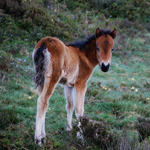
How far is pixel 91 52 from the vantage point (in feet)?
17.7

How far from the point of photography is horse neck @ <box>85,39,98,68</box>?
210 inches

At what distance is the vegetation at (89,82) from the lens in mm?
4173

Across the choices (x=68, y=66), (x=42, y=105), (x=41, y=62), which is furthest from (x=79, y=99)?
(x=41, y=62)

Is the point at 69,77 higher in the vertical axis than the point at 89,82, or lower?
higher

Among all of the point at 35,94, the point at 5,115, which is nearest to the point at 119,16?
the point at 35,94

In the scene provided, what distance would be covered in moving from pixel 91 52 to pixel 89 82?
2865mm

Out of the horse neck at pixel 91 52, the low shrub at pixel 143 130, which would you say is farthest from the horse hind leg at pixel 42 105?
the low shrub at pixel 143 130

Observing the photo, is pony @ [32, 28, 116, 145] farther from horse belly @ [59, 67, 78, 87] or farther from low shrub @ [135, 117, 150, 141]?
low shrub @ [135, 117, 150, 141]

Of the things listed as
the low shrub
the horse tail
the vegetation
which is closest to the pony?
the horse tail

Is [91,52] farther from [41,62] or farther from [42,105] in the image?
[42,105]

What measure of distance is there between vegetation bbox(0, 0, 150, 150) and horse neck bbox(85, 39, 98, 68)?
1403 millimetres

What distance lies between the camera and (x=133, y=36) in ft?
44.9

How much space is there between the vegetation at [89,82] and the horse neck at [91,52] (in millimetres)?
1403

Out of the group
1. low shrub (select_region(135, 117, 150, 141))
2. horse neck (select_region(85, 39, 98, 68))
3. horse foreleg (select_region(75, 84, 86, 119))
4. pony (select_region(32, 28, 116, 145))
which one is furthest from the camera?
horse neck (select_region(85, 39, 98, 68))
